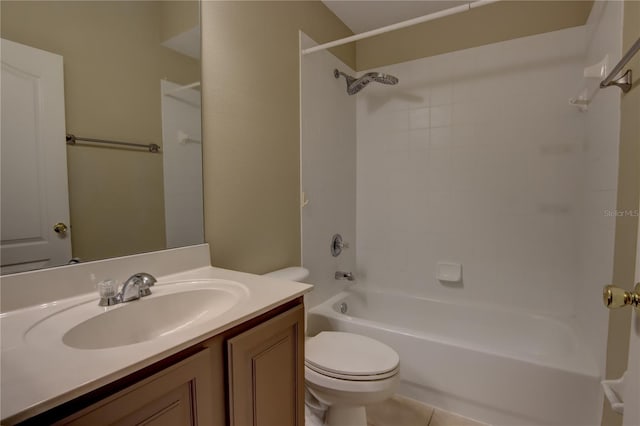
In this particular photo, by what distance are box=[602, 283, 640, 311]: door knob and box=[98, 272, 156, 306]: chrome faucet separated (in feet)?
3.73

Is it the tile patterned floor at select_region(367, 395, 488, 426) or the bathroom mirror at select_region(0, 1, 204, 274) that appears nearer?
the bathroom mirror at select_region(0, 1, 204, 274)

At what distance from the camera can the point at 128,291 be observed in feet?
2.96

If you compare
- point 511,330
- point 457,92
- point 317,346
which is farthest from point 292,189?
point 511,330

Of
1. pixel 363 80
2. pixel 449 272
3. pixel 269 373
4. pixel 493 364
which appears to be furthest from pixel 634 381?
pixel 363 80

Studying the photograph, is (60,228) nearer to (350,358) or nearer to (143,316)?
(143,316)

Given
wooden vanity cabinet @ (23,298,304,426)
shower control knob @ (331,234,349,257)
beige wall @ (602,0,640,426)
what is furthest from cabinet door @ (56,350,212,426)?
shower control knob @ (331,234,349,257)

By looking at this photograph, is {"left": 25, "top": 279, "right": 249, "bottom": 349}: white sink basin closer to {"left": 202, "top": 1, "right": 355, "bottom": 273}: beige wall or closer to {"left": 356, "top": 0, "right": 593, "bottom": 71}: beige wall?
{"left": 202, "top": 1, "right": 355, "bottom": 273}: beige wall

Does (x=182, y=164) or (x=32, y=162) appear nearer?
(x=32, y=162)

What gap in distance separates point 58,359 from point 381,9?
7.90 ft

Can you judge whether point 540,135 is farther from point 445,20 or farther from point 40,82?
point 40,82

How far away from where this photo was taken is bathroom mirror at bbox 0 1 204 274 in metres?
0.83

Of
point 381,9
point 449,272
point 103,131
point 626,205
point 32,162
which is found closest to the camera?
point 32,162

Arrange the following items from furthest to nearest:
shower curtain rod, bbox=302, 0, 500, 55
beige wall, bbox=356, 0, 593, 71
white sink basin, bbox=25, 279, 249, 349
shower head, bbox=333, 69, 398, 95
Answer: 1. shower head, bbox=333, 69, 398, 95
2. beige wall, bbox=356, 0, 593, 71
3. shower curtain rod, bbox=302, 0, 500, 55
4. white sink basin, bbox=25, 279, 249, 349

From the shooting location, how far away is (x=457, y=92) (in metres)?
2.14
